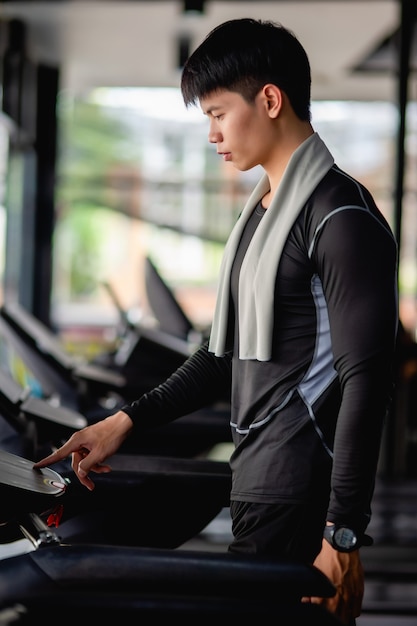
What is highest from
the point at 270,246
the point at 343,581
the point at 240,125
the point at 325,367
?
the point at 240,125

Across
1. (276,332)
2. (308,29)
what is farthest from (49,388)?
(308,29)

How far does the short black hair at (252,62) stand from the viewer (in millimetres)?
1245

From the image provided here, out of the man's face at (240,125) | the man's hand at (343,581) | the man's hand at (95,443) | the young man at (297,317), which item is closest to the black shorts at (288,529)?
the young man at (297,317)

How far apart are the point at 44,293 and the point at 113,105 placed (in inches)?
75.2

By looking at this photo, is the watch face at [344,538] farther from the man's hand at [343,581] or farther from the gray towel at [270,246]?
the gray towel at [270,246]

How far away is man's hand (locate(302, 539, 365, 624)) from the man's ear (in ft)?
1.87

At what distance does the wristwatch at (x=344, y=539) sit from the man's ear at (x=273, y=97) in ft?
1.82

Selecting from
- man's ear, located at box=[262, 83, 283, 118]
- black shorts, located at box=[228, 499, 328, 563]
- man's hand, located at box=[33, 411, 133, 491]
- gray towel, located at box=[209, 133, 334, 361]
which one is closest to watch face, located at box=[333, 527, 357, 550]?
black shorts, located at box=[228, 499, 328, 563]

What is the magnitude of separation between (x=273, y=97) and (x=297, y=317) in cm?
30

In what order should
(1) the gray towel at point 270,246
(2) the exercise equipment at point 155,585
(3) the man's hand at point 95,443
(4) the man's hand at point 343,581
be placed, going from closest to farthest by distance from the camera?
(2) the exercise equipment at point 155,585
(4) the man's hand at point 343,581
(1) the gray towel at point 270,246
(3) the man's hand at point 95,443

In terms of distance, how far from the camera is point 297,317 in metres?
1.24

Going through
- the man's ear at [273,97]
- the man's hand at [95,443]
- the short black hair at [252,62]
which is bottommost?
the man's hand at [95,443]

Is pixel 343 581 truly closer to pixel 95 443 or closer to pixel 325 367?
pixel 325 367

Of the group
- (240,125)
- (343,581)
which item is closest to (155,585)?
(343,581)
